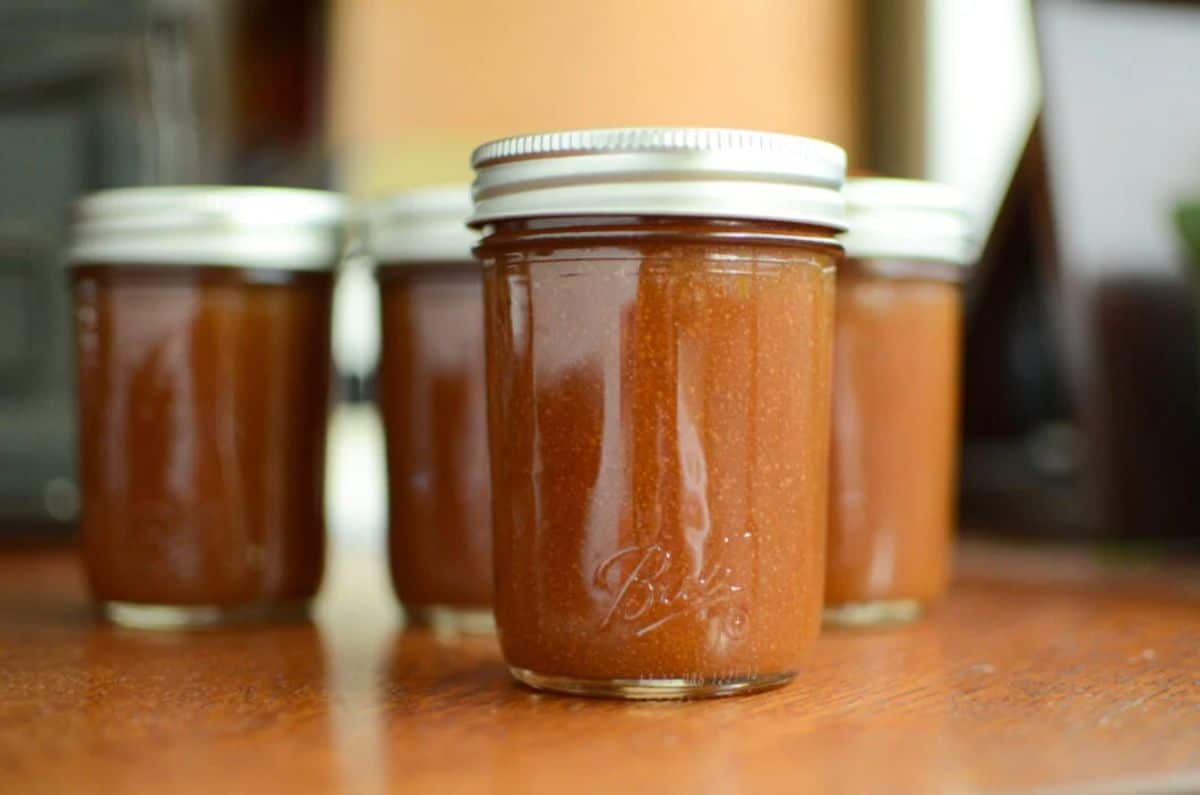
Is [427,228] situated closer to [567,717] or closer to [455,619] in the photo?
[455,619]

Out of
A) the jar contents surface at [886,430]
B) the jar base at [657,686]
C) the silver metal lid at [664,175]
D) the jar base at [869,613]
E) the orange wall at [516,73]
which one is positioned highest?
the orange wall at [516,73]

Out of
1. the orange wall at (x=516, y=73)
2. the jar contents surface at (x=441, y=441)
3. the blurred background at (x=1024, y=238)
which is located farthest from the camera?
the orange wall at (x=516, y=73)

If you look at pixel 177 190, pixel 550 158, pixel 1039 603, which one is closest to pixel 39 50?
pixel 177 190

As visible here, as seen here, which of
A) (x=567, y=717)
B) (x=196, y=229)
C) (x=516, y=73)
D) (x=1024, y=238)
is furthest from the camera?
(x=516, y=73)

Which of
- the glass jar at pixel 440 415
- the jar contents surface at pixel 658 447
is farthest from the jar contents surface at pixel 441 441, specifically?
the jar contents surface at pixel 658 447

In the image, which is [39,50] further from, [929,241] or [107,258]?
[929,241]

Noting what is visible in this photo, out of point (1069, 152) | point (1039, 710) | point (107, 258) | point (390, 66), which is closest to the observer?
point (1039, 710)

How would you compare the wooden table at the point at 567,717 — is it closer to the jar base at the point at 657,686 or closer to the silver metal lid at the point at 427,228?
the jar base at the point at 657,686

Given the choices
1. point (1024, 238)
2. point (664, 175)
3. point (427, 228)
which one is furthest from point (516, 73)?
point (664, 175)
